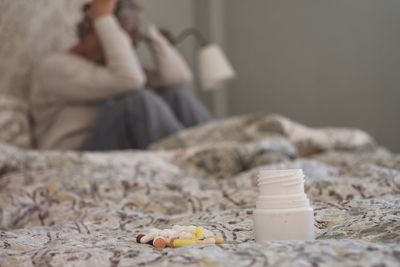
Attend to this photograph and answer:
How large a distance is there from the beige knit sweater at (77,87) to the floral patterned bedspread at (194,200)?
302 millimetres

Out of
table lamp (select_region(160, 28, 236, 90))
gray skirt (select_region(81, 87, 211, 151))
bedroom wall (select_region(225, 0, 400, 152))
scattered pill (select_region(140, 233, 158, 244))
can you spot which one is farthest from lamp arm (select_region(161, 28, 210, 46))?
scattered pill (select_region(140, 233, 158, 244))

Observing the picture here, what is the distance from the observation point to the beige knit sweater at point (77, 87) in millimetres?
1794

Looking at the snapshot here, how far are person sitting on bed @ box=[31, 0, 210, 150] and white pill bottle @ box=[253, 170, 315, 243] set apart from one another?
45.8 inches

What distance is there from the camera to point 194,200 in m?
0.94

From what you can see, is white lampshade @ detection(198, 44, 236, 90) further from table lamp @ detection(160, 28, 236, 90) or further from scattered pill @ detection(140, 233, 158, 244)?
scattered pill @ detection(140, 233, 158, 244)

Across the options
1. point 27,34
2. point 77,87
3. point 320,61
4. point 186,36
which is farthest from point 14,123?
point 320,61

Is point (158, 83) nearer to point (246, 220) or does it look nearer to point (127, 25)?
point (127, 25)

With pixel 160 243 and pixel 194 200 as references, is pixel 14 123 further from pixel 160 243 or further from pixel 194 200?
pixel 160 243

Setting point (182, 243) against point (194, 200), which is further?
point (194, 200)

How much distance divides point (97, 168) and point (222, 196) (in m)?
0.35

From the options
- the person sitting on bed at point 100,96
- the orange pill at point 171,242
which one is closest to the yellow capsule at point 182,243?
the orange pill at point 171,242

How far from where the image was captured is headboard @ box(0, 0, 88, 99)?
181cm

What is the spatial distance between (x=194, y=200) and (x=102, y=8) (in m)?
1.10

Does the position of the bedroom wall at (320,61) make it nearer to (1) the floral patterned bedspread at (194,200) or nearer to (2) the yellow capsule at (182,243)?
(1) the floral patterned bedspread at (194,200)
